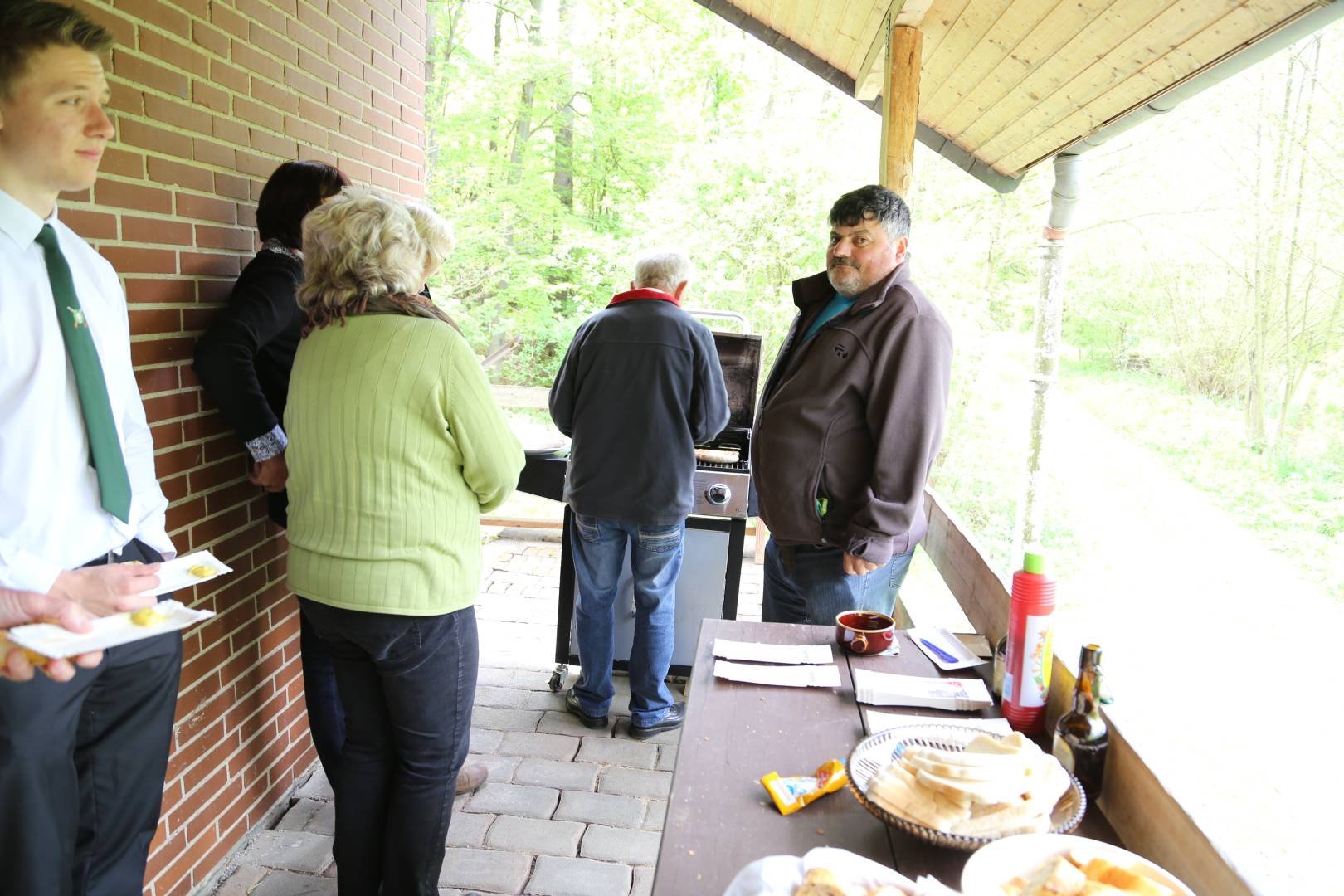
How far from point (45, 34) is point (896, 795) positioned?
5.69 feet

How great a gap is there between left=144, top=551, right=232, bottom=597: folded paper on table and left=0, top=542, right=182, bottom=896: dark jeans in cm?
26

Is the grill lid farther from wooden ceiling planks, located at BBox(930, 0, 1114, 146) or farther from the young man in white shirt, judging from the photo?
the young man in white shirt

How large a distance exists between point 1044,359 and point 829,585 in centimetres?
438

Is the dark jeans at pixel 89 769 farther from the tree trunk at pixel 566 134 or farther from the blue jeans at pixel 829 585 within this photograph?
the tree trunk at pixel 566 134

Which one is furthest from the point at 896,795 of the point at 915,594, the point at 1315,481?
the point at 1315,481

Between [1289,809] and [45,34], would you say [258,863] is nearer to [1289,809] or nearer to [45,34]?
[45,34]

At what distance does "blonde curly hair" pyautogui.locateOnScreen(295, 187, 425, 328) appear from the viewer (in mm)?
1746

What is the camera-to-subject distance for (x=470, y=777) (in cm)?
275

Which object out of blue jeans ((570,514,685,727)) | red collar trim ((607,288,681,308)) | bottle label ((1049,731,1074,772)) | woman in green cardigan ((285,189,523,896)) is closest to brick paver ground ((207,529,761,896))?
blue jeans ((570,514,685,727))

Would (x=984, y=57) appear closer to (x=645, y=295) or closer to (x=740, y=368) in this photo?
(x=740, y=368)

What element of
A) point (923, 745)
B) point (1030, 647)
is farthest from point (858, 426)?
point (923, 745)

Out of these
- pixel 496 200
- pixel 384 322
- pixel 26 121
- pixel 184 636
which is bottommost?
pixel 184 636

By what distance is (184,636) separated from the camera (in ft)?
6.90

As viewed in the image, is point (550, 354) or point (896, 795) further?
point (550, 354)
